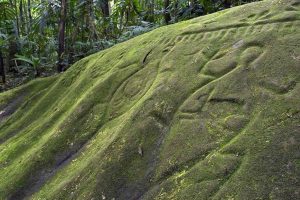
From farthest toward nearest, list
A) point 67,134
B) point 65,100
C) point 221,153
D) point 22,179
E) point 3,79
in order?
point 3,79 → point 65,100 → point 67,134 → point 22,179 → point 221,153

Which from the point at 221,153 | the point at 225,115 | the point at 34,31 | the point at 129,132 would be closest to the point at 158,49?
the point at 129,132

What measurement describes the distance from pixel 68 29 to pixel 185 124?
291 inches

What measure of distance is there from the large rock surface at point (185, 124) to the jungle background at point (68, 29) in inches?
146

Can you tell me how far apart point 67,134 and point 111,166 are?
1054 millimetres

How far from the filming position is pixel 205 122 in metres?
2.69

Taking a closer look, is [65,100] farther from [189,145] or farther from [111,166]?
[189,145]

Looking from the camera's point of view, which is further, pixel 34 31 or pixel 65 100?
pixel 34 31

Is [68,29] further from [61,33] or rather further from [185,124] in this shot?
[185,124]

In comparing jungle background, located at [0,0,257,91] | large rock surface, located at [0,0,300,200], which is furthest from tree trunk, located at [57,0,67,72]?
large rock surface, located at [0,0,300,200]

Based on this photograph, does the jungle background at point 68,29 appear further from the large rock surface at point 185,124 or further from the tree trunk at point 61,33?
the large rock surface at point 185,124

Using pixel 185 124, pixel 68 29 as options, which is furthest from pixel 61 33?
pixel 185 124

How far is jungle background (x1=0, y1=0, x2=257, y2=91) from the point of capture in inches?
307

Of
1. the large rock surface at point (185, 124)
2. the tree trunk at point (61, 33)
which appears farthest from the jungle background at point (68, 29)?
the large rock surface at point (185, 124)

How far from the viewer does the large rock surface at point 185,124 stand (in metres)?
2.32
